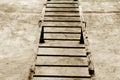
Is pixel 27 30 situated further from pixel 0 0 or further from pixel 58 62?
pixel 0 0

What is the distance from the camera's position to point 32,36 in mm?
7051

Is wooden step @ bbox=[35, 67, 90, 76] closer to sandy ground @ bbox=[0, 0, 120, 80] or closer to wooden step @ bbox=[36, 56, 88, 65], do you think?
wooden step @ bbox=[36, 56, 88, 65]

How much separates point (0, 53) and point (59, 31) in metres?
2.17

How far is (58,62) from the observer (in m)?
5.94

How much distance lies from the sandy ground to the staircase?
29 centimetres

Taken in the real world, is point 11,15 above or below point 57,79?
above

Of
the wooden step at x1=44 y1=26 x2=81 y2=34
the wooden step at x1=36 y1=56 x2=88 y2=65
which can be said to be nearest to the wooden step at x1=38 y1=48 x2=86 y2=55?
the wooden step at x1=36 y1=56 x2=88 y2=65

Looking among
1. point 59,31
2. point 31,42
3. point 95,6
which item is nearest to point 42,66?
point 31,42

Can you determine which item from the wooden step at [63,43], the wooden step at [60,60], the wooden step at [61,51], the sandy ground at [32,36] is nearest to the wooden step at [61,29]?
the sandy ground at [32,36]

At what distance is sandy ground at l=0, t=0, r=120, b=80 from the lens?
5.71 meters

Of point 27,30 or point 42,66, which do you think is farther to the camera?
point 27,30

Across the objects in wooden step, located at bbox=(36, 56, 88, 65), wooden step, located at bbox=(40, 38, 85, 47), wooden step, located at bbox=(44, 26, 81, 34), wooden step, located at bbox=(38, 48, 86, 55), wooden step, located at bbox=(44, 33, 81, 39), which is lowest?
wooden step, located at bbox=(36, 56, 88, 65)

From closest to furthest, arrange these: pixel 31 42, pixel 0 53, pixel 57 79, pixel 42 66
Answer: pixel 57 79, pixel 42 66, pixel 0 53, pixel 31 42

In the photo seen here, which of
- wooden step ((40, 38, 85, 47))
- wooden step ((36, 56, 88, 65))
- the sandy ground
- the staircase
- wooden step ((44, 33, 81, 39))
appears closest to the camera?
the staircase
